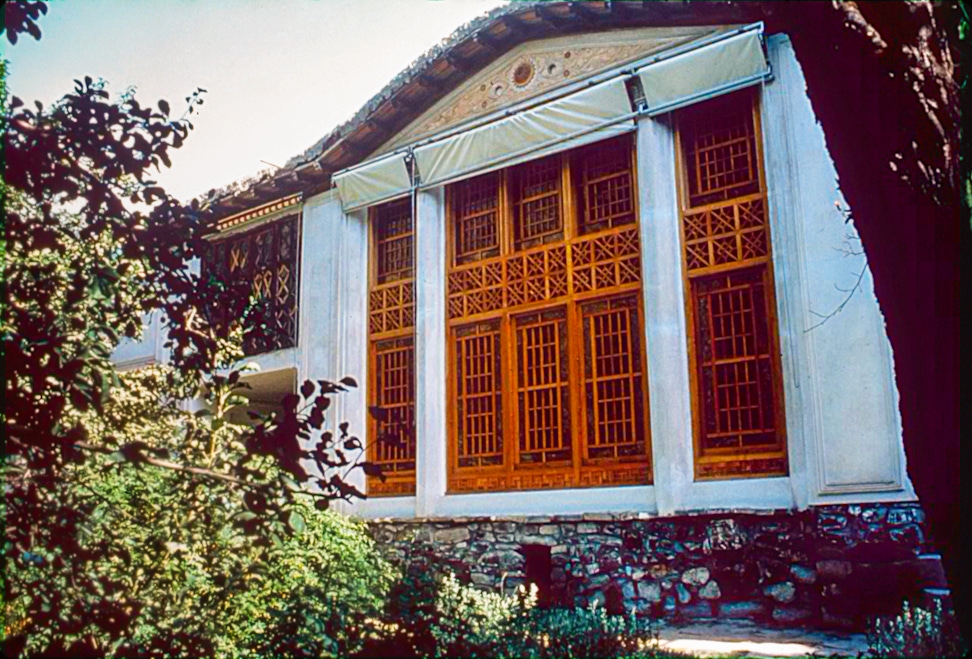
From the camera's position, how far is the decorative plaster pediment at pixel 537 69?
9.89 meters

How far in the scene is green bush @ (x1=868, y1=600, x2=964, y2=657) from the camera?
5461 millimetres

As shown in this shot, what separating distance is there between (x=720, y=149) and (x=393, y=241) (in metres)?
4.87

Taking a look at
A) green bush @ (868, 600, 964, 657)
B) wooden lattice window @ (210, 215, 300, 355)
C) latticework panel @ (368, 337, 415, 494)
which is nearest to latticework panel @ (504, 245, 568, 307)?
latticework panel @ (368, 337, 415, 494)

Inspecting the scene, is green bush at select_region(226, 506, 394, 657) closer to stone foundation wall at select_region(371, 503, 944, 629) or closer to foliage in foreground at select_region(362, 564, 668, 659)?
Result: foliage in foreground at select_region(362, 564, 668, 659)

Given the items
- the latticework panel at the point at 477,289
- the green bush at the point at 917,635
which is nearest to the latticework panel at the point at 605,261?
the latticework panel at the point at 477,289

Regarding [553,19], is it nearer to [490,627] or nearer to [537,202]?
[537,202]

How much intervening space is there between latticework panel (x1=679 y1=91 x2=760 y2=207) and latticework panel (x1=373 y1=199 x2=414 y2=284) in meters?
4.13

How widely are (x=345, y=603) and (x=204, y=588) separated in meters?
1.29

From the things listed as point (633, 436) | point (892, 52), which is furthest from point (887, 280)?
point (633, 436)

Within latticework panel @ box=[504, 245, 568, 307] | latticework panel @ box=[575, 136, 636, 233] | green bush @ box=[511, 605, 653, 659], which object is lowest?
green bush @ box=[511, 605, 653, 659]

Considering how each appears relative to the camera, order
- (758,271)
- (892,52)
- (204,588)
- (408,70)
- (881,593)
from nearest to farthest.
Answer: (892,52) → (204,588) → (881,593) → (758,271) → (408,70)

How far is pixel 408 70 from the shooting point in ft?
38.3

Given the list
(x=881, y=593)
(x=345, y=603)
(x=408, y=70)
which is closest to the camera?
(x=345, y=603)

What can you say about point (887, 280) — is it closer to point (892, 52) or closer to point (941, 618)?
point (892, 52)
